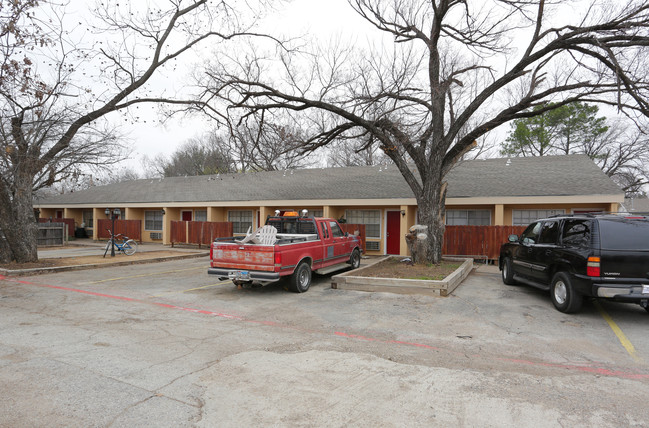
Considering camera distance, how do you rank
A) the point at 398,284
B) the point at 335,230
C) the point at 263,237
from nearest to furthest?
the point at 398,284, the point at 263,237, the point at 335,230

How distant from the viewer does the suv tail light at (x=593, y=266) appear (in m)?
6.59

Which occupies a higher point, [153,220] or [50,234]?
[153,220]

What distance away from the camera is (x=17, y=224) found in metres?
13.3

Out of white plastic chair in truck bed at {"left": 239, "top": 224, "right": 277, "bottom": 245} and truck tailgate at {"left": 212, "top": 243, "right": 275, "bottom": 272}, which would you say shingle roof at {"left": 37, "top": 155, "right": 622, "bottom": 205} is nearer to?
white plastic chair in truck bed at {"left": 239, "top": 224, "right": 277, "bottom": 245}

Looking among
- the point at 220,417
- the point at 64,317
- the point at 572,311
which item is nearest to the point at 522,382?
the point at 220,417

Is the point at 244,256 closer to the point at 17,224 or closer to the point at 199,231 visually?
the point at 17,224

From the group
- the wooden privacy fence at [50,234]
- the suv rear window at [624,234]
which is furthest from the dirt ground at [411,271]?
the wooden privacy fence at [50,234]

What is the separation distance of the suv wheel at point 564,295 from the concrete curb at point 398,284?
2211mm

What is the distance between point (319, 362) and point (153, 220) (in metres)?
25.0

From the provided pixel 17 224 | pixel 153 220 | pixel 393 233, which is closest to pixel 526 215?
pixel 393 233

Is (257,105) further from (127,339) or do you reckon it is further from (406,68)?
(127,339)

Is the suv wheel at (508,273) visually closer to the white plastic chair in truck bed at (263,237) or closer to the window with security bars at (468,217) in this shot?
the white plastic chair in truck bed at (263,237)

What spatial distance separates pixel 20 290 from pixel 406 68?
1378cm

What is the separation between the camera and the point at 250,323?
6.62m
